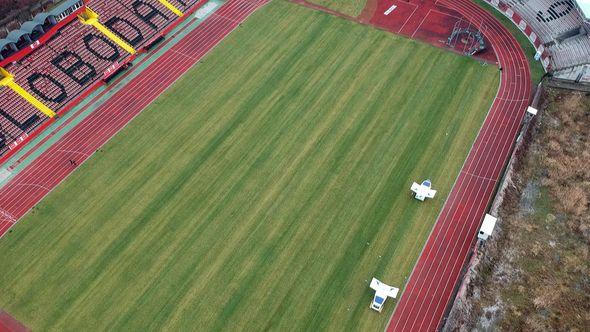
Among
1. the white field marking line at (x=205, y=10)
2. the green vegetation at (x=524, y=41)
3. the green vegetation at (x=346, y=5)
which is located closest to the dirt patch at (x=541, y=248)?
the green vegetation at (x=524, y=41)

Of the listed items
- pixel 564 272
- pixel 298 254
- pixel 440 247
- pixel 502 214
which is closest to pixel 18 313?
pixel 298 254

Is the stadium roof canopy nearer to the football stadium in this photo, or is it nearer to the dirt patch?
the football stadium

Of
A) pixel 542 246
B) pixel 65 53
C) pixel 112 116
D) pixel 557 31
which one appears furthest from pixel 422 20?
pixel 65 53

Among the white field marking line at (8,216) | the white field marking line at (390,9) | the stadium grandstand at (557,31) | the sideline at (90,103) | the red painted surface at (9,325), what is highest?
the stadium grandstand at (557,31)

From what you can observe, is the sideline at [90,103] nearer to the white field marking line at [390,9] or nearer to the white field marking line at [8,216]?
the white field marking line at [8,216]

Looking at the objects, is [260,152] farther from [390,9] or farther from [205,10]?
[390,9]

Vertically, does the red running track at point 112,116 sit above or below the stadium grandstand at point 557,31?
below
